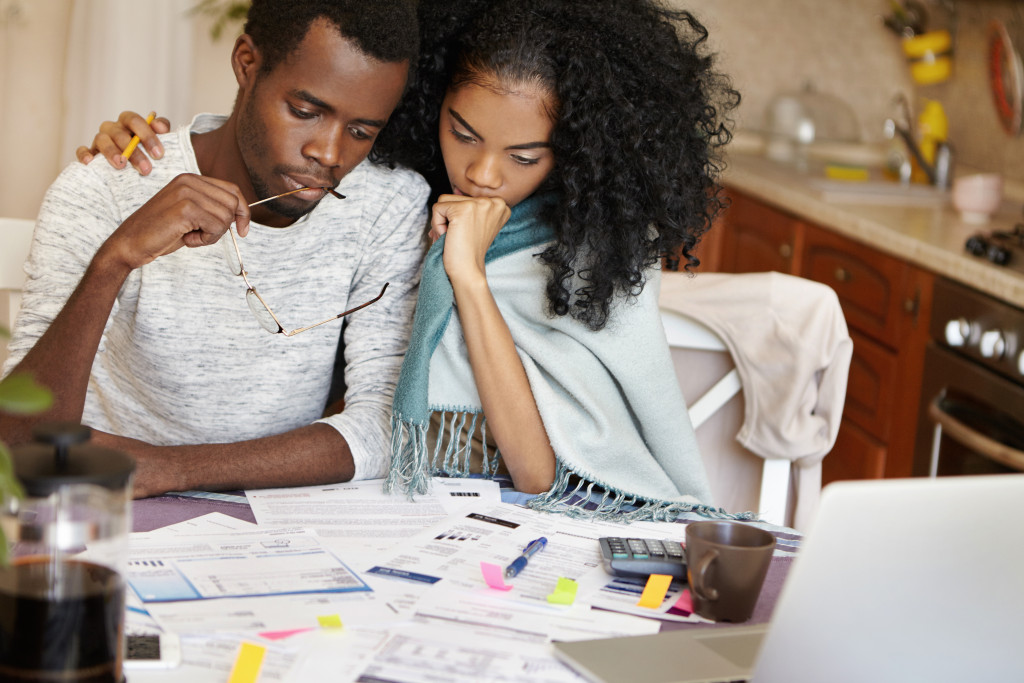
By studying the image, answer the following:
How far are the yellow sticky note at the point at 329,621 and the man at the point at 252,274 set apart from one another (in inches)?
13.2

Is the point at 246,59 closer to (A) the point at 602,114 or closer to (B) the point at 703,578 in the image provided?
(A) the point at 602,114

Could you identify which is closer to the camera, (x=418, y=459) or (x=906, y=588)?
(x=906, y=588)

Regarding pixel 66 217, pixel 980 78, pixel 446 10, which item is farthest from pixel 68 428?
pixel 980 78

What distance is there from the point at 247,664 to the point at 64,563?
0.18m

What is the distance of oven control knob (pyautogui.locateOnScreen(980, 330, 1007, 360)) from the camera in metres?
2.06

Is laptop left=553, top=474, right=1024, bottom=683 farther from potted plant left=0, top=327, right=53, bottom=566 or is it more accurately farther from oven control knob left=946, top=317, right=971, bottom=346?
oven control knob left=946, top=317, right=971, bottom=346

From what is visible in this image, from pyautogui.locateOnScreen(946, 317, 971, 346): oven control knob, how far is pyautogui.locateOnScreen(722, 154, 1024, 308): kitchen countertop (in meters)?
0.08

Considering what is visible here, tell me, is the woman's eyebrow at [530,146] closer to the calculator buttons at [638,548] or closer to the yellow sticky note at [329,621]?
the calculator buttons at [638,548]

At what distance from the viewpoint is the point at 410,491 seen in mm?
1198

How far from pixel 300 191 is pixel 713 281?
72 centimetres

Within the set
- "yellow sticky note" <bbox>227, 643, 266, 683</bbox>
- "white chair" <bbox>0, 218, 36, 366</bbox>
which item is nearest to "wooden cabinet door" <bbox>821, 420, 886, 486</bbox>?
"white chair" <bbox>0, 218, 36, 366</bbox>

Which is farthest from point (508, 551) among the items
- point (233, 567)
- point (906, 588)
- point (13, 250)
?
point (13, 250)

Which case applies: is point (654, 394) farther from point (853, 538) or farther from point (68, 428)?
point (68, 428)

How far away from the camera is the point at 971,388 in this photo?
220 centimetres
